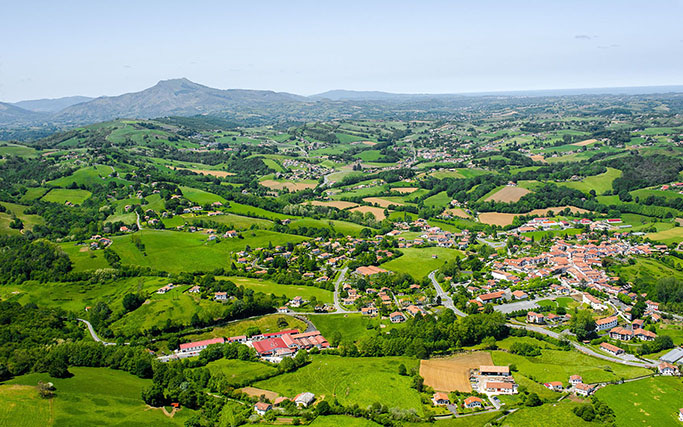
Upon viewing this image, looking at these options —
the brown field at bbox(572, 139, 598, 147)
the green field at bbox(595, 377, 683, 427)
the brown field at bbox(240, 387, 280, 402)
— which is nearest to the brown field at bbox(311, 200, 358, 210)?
the brown field at bbox(240, 387, 280, 402)

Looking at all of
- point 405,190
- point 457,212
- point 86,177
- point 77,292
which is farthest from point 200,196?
point 457,212

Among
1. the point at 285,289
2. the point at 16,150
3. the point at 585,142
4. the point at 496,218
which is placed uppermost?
the point at 16,150

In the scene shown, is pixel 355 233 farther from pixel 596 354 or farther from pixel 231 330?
pixel 596 354

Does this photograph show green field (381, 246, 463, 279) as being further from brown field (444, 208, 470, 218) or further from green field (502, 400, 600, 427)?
green field (502, 400, 600, 427)

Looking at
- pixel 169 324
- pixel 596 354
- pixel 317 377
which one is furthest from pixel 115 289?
pixel 596 354

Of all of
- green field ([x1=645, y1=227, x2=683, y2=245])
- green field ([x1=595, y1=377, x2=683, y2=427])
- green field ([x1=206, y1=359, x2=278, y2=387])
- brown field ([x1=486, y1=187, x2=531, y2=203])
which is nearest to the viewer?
green field ([x1=595, y1=377, x2=683, y2=427])

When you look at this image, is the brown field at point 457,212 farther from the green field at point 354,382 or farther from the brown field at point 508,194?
the green field at point 354,382

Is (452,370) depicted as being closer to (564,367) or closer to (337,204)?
(564,367)

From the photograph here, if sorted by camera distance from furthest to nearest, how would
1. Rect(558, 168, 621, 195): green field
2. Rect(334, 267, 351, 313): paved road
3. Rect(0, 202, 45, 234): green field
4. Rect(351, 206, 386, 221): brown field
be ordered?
Rect(558, 168, 621, 195): green field, Rect(351, 206, 386, 221): brown field, Rect(0, 202, 45, 234): green field, Rect(334, 267, 351, 313): paved road
